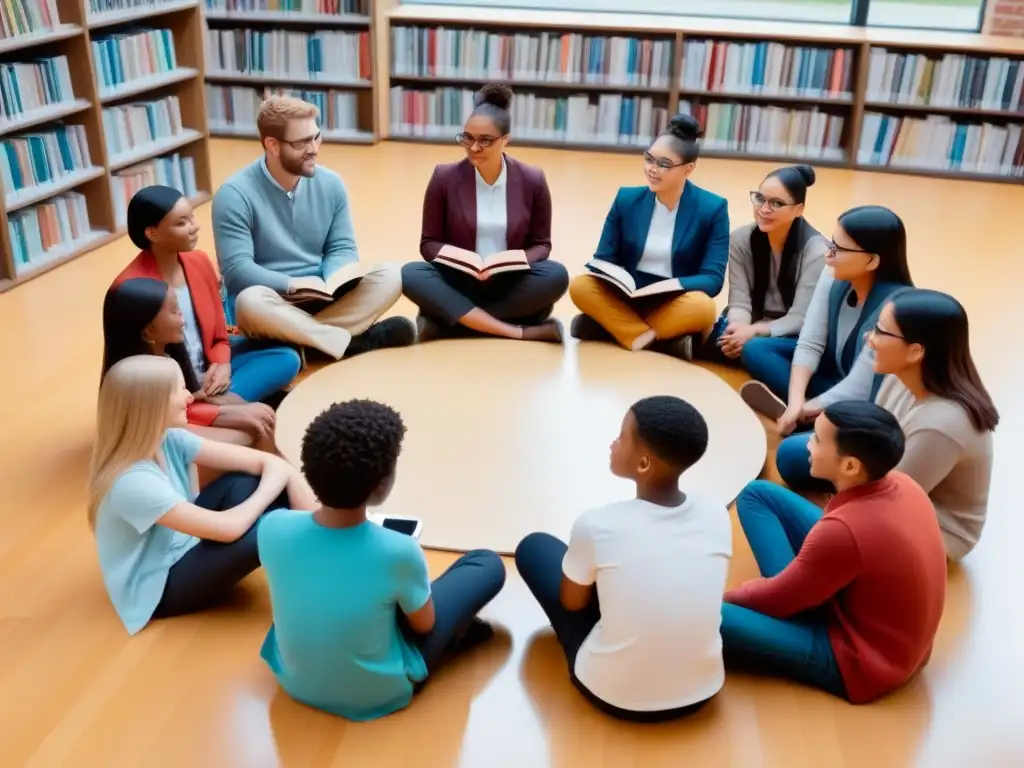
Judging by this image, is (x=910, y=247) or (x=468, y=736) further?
(x=910, y=247)

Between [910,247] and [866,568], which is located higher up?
[866,568]

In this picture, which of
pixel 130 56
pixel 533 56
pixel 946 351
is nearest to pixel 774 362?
pixel 946 351

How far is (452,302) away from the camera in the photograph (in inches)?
141

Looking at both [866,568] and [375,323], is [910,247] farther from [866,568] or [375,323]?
[866,568]

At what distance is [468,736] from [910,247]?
3.87 meters

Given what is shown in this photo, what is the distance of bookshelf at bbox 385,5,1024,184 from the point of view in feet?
20.2

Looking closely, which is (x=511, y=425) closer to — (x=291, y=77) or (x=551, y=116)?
(x=551, y=116)

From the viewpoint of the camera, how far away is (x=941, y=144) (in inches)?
246

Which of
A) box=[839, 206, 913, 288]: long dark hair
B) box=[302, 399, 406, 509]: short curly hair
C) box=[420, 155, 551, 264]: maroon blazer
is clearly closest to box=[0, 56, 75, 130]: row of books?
box=[420, 155, 551, 264]: maroon blazer

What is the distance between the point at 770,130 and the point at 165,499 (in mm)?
5281

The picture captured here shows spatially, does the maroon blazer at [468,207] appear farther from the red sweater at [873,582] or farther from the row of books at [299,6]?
the row of books at [299,6]

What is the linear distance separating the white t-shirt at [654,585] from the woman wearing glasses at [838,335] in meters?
1.13

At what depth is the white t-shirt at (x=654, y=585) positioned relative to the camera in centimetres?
185

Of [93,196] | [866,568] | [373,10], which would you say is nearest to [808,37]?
[373,10]
